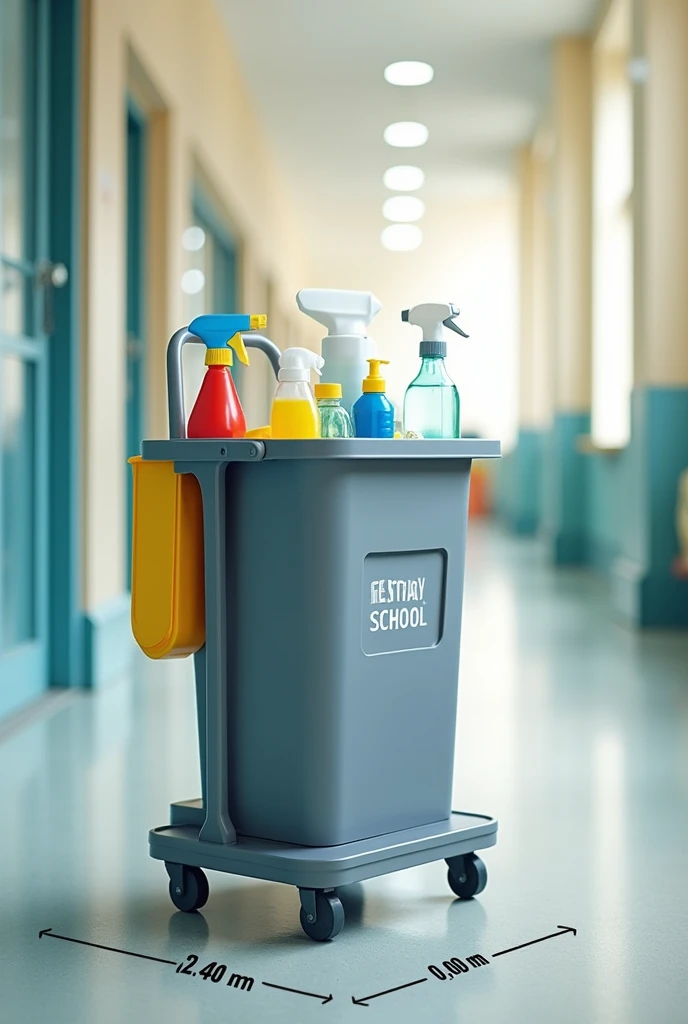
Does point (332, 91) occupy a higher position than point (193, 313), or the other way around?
point (332, 91)

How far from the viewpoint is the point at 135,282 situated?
215 inches

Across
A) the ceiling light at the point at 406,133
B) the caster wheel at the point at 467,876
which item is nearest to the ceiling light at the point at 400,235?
the ceiling light at the point at 406,133

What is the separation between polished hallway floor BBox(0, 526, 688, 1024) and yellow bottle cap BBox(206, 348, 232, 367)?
79cm

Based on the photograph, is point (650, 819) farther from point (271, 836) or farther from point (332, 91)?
point (332, 91)

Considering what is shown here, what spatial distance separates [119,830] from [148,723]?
0.97m

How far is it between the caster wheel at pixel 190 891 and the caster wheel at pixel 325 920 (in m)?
0.19

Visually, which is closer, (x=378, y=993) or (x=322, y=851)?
(x=378, y=993)

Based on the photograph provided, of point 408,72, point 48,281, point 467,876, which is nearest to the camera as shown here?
point 467,876

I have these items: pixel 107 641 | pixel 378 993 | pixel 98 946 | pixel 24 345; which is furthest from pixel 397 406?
pixel 378 993

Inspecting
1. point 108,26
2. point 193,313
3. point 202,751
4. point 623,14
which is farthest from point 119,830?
point 623,14

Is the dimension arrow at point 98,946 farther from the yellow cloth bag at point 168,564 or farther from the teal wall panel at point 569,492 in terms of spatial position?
the teal wall panel at point 569,492

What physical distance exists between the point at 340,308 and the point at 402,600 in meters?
0.44

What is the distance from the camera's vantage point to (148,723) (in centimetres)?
327

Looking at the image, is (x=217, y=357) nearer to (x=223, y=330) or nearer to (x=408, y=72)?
(x=223, y=330)
